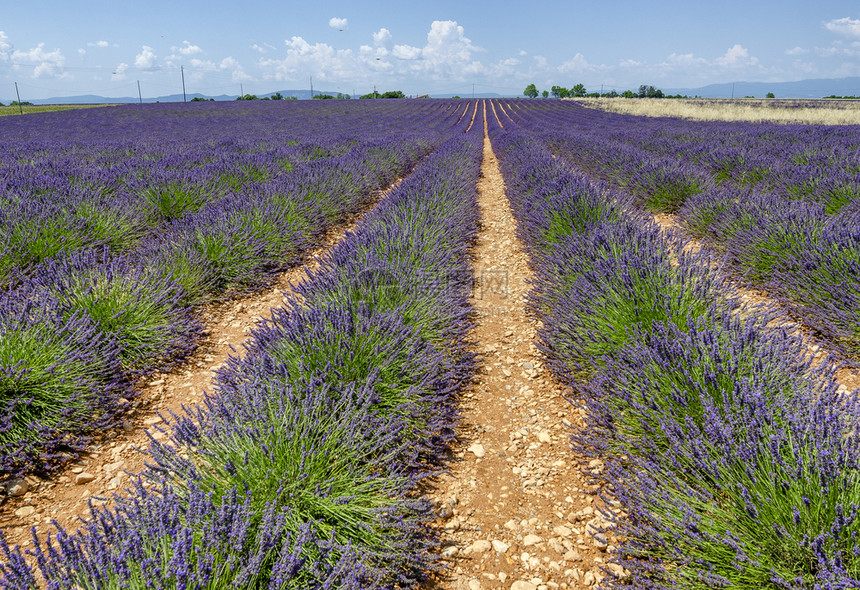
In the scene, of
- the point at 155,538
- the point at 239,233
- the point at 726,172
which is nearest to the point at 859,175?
the point at 726,172

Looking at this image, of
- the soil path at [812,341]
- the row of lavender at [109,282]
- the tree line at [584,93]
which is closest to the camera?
the row of lavender at [109,282]

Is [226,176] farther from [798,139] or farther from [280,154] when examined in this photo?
[798,139]

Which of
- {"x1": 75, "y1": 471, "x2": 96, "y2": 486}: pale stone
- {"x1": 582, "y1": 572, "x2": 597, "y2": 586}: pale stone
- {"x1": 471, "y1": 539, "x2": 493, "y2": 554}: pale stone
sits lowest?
{"x1": 471, "y1": 539, "x2": 493, "y2": 554}: pale stone

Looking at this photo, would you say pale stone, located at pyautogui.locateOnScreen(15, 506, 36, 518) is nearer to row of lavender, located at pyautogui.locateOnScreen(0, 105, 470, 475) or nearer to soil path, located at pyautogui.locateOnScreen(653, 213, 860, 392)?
row of lavender, located at pyautogui.locateOnScreen(0, 105, 470, 475)

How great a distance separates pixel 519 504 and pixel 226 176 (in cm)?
661

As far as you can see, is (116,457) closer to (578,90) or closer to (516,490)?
(516,490)

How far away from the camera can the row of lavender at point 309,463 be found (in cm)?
117

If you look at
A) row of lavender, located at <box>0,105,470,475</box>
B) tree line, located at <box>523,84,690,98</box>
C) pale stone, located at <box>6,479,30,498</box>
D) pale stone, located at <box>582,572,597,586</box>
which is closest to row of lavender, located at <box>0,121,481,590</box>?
pale stone, located at <box>6,479,30,498</box>

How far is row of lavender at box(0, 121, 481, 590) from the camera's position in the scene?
117 centimetres

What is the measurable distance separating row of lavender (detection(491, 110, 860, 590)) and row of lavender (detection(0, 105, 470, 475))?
8.74 feet

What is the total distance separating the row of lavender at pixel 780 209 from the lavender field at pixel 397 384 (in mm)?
36

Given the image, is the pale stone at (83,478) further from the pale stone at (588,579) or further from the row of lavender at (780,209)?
the row of lavender at (780,209)

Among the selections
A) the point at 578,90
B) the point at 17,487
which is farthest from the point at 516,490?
the point at 578,90

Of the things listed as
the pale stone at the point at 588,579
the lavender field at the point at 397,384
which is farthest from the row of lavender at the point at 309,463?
the pale stone at the point at 588,579
